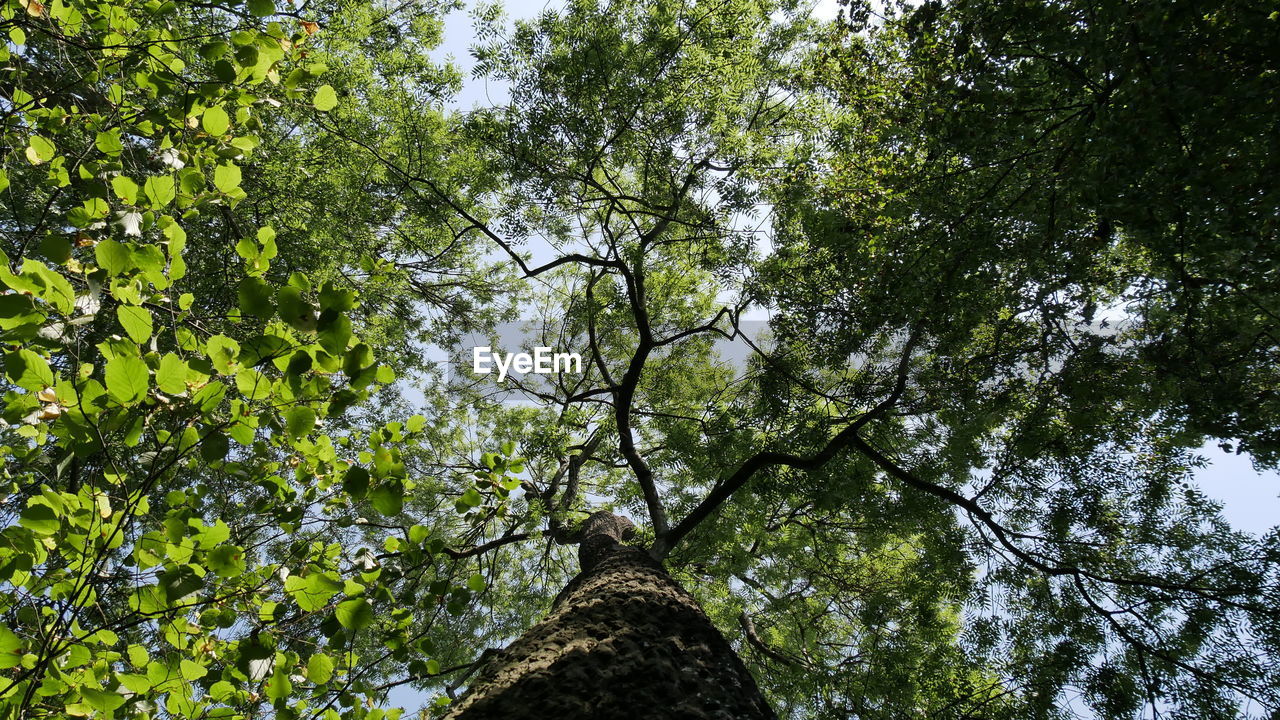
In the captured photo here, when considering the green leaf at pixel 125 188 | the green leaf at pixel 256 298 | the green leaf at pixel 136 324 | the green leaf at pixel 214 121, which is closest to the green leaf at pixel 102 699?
the green leaf at pixel 136 324

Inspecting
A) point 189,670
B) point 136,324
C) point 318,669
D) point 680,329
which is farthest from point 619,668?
point 680,329

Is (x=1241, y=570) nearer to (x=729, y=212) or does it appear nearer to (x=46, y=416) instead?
(x=729, y=212)

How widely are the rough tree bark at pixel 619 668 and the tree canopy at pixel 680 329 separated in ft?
0.96

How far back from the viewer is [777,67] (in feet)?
19.8

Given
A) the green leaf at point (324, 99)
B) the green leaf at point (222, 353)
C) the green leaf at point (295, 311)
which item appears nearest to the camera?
Result: the green leaf at point (295, 311)

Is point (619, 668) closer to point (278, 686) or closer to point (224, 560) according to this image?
point (278, 686)

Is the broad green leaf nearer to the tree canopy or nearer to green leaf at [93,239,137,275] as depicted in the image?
the tree canopy

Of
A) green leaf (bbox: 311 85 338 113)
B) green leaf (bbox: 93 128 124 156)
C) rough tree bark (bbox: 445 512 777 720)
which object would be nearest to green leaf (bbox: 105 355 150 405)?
green leaf (bbox: 93 128 124 156)

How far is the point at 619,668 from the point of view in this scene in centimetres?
213

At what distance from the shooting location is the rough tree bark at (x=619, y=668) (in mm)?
1888

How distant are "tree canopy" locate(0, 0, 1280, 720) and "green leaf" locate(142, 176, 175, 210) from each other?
→ 0.01 metres

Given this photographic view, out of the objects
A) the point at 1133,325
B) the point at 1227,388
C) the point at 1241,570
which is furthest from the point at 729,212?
the point at 1241,570

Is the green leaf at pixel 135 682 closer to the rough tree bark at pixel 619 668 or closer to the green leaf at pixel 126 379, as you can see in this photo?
the green leaf at pixel 126 379

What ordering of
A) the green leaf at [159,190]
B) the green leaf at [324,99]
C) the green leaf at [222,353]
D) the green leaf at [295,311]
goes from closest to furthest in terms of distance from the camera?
the green leaf at [295,311] → the green leaf at [222,353] → the green leaf at [159,190] → the green leaf at [324,99]
